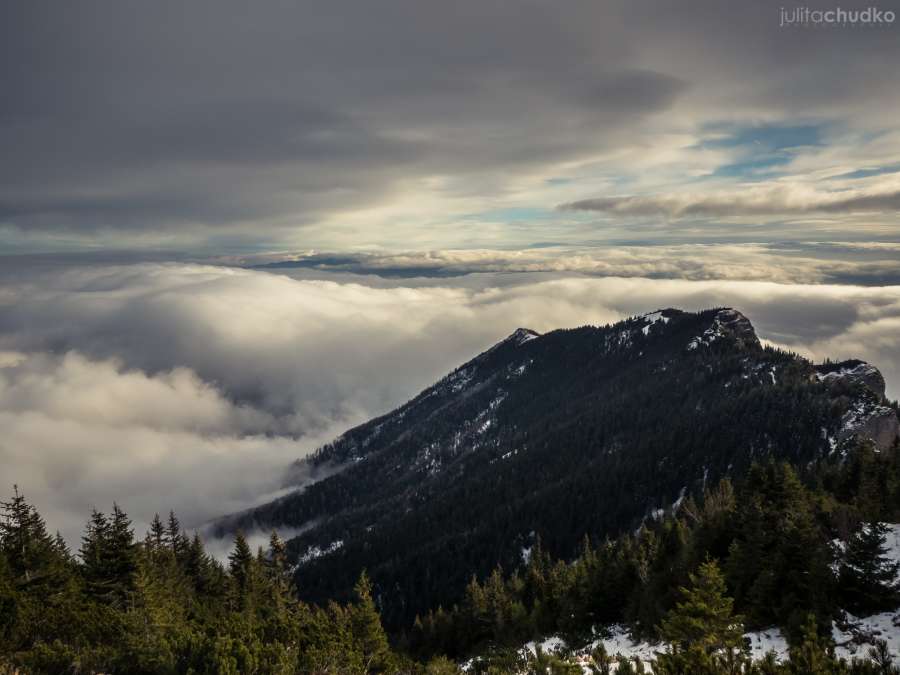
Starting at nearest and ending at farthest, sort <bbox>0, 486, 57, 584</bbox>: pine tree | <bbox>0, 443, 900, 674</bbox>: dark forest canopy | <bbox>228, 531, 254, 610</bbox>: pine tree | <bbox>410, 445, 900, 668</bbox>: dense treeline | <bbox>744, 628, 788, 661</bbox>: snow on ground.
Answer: <bbox>0, 443, 900, 674</bbox>: dark forest canopy → <bbox>744, 628, 788, 661</bbox>: snow on ground → <bbox>410, 445, 900, 668</bbox>: dense treeline → <bbox>0, 486, 57, 584</bbox>: pine tree → <bbox>228, 531, 254, 610</bbox>: pine tree

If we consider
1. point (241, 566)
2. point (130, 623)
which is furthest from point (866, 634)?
point (241, 566)

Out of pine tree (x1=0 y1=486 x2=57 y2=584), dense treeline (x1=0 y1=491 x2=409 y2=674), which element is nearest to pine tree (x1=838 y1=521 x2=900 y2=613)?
dense treeline (x1=0 y1=491 x2=409 y2=674)

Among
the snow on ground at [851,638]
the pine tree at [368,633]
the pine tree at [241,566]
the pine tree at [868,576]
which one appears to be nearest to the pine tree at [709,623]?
the snow on ground at [851,638]

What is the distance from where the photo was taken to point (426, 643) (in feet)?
245

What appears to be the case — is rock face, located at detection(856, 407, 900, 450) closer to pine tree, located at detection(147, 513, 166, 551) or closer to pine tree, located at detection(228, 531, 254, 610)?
pine tree, located at detection(228, 531, 254, 610)

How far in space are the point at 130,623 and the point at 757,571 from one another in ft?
149

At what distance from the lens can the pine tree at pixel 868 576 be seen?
29484mm

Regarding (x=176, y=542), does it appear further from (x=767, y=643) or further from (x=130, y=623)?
(x=767, y=643)

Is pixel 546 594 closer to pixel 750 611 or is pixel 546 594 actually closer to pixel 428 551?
Result: pixel 750 611

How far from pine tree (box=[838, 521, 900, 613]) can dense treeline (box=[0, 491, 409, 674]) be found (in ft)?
103

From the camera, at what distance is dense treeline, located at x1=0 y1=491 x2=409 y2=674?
2430 centimetres

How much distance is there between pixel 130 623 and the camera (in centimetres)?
3166

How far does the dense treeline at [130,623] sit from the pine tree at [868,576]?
3133 cm

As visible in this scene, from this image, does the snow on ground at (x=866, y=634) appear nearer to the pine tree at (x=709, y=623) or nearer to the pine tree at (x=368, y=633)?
the pine tree at (x=709, y=623)
